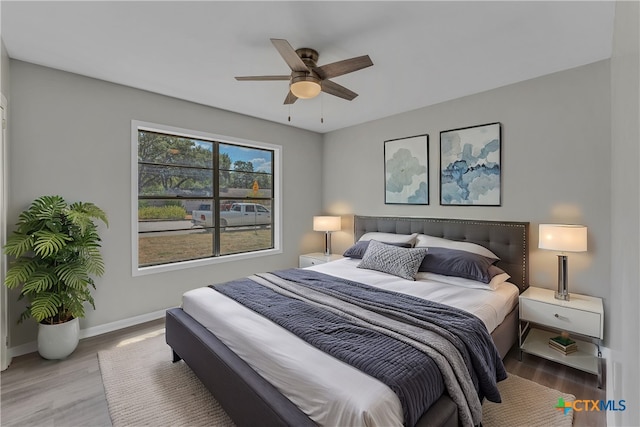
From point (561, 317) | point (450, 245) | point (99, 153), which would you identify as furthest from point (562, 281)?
point (99, 153)

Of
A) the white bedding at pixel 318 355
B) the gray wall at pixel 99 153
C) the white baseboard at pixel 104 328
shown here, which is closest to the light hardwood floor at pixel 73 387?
the white baseboard at pixel 104 328

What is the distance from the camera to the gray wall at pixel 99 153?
2637mm

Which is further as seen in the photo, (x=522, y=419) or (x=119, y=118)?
(x=119, y=118)

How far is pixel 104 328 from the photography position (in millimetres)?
3082

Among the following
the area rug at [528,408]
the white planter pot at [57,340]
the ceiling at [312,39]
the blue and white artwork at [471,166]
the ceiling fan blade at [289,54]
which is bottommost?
the area rug at [528,408]

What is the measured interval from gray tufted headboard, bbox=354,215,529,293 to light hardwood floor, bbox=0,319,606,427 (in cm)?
81

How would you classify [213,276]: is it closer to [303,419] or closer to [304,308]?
[304,308]

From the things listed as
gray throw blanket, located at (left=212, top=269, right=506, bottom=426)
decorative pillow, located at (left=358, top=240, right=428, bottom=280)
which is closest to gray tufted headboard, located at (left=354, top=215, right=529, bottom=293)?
decorative pillow, located at (left=358, top=240, right=428, bottom=280)

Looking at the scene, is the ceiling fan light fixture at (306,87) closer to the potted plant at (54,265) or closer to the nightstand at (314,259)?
the potted plant at (54,265)

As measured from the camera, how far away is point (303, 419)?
4.46ft

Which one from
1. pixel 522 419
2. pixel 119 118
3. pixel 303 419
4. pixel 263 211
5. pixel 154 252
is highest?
pixel 119 118

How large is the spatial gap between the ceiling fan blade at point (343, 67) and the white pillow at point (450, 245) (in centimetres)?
213

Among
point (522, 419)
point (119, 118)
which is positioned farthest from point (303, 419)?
point (119, 118)

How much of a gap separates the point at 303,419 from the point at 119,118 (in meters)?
3.34
